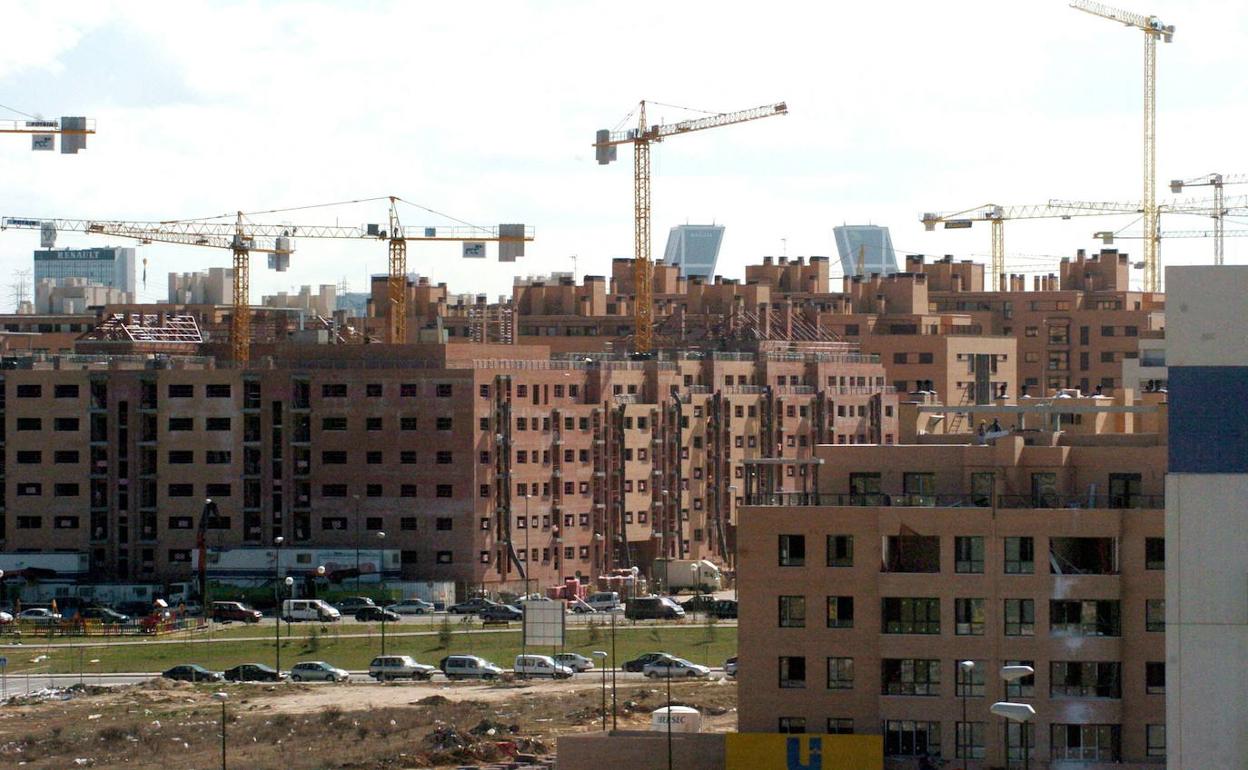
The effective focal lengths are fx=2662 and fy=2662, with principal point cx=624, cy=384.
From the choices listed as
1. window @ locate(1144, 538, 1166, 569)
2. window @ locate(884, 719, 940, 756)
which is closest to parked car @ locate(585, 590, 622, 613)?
window @ locate(884, 719, 940, 756)

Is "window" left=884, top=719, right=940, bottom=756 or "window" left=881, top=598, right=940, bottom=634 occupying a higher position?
"window" left=881, top=598, right=940, bottom=634

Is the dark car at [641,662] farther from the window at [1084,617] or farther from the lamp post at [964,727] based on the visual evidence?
the window at [1084,617]

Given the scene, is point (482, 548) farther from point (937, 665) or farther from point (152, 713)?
point (937, 665)

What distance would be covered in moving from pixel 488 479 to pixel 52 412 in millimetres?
25917

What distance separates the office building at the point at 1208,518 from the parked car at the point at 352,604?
7818 centimetres

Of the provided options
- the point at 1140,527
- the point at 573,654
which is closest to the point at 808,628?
the point at 1140,527

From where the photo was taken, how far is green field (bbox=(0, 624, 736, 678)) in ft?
371

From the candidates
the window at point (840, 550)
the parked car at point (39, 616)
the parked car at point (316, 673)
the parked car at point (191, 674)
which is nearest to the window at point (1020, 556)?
the window at point (840, 550)

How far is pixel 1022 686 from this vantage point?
7006cm

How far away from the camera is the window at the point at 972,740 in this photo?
229ft

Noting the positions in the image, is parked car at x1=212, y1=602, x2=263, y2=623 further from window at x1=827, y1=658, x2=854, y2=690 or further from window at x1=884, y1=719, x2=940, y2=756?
window at x1=884, y1=719, x2=940, y2=756

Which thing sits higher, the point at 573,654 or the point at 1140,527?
the point at 1140,527

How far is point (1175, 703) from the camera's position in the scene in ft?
191

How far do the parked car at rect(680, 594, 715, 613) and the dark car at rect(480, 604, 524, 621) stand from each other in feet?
33.5
